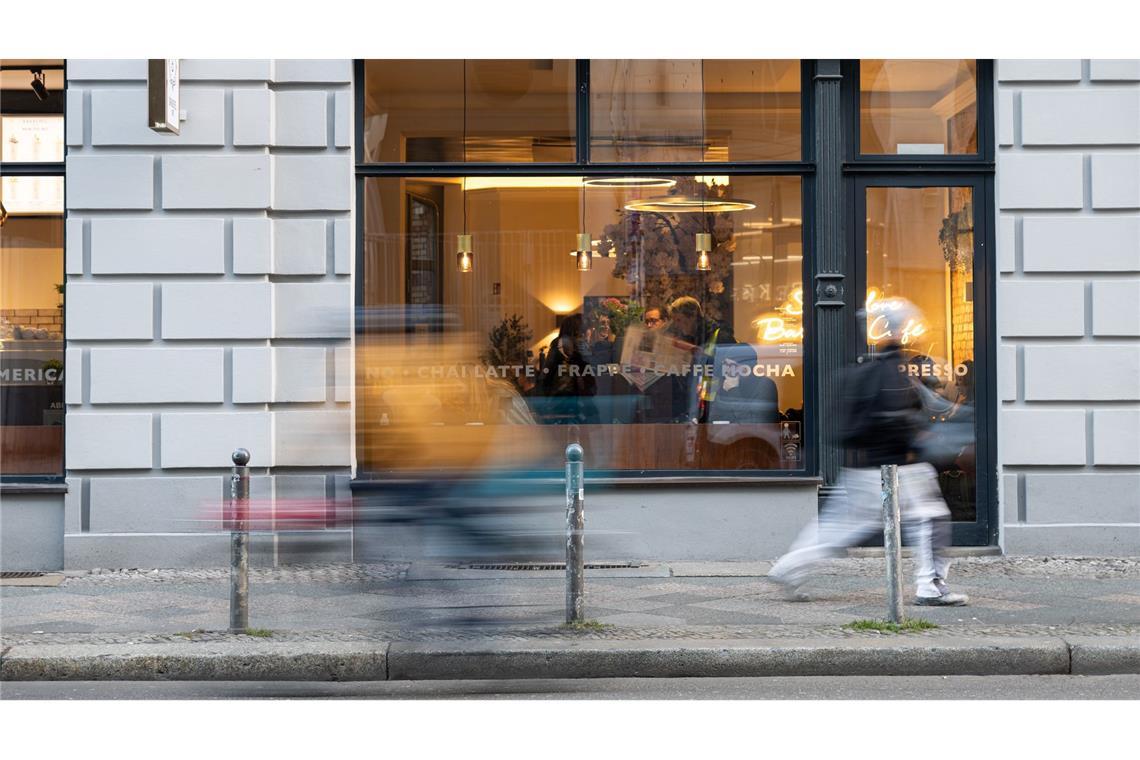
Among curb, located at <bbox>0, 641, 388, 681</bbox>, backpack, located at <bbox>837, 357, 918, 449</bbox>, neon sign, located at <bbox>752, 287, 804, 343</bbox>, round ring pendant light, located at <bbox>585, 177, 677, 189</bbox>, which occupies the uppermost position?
round ring pendant light, located at <bbox>585, 177, 677, 189</bbox>

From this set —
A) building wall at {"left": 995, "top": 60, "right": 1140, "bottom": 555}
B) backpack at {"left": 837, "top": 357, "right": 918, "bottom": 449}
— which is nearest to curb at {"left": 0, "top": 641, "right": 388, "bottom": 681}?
backpack at {"left": 837, "top": 357, "right": 918, "bottom": 449}

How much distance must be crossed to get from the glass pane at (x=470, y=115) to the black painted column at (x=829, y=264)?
82.1 inches

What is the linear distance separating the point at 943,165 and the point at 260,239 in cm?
564

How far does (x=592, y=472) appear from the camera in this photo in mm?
11320

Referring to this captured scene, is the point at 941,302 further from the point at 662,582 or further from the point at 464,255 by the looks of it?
the point at 464,255

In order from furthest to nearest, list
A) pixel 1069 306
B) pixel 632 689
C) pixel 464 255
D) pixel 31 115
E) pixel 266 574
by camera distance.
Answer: pixel 464 255
pixel 31 115
pixel 1069 306
pixel 266 574
pixel 632 689

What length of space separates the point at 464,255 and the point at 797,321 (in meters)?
2.86

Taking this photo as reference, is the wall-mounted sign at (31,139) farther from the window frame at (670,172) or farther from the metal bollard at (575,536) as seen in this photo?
the metal bollard at (575,536)

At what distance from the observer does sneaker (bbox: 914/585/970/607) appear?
29.6ft

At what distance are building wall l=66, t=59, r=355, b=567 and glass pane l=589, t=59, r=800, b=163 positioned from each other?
7.32ft

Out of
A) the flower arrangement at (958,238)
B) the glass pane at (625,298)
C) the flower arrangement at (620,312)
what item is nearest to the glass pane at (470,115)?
the glass pane at (625,298)

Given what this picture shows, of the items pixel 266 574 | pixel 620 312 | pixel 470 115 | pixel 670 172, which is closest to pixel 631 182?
pixel 670 172

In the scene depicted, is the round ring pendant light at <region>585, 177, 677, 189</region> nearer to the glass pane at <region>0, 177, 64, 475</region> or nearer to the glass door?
the glass door

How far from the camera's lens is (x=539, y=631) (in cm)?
812
